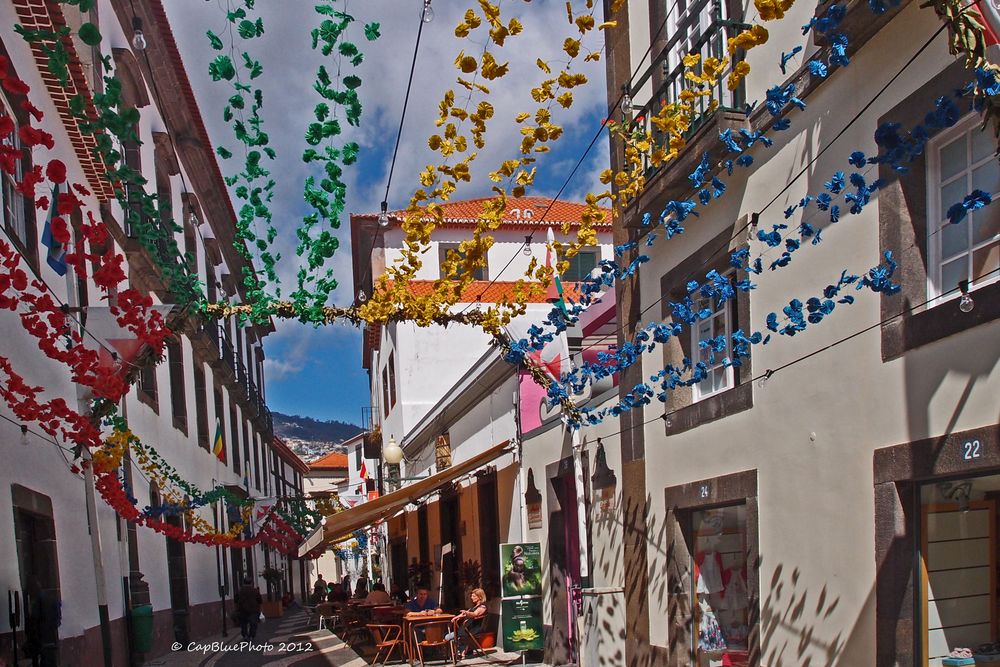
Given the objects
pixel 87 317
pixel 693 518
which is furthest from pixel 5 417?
pixel 693 518

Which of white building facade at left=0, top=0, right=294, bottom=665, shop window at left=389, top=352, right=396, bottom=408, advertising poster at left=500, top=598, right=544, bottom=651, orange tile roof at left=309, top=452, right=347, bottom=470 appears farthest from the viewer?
orange tile roof at left=309, top=452, right=347, bottom=470

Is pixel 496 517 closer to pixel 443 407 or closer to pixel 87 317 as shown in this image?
pixel 443 407

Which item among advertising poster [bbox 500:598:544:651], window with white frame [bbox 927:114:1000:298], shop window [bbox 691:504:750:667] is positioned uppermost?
window with white frame [bbox 927:114:1000:298]

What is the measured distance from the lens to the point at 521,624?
13234 mm

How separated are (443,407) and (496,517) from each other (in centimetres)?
496

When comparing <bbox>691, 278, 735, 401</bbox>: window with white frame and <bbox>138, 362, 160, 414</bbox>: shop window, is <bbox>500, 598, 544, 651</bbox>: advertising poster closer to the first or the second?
<bbox>691, 278, 735, 401</bbox>: window with white frame

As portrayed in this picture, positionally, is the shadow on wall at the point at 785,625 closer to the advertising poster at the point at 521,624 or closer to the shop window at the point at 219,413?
the advertising poster at the point at 521,624

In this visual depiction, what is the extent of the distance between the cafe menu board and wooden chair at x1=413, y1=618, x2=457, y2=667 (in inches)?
34.0

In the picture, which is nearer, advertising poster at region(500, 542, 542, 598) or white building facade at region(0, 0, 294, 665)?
white building facade at region(0, 0, 294, 665)

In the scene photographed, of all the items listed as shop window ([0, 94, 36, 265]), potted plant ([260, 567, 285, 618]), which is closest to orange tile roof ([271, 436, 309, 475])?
potted plant ([260, 567, 285, 618])

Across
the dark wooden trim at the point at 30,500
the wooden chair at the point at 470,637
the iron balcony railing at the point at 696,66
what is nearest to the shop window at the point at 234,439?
the wooden chair at the point at 470,637

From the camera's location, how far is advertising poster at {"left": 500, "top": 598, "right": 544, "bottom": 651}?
43.1ft

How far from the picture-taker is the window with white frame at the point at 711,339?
29.1 feet

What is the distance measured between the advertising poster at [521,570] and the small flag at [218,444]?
49.2ft
